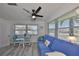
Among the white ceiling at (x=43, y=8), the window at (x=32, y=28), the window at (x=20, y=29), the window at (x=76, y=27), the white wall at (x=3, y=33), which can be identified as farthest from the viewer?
the window at (x=32, y=28)

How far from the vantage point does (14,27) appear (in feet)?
36.1

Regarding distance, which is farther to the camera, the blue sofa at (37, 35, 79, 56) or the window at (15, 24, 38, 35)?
the window at (15, 24, 38, 35)

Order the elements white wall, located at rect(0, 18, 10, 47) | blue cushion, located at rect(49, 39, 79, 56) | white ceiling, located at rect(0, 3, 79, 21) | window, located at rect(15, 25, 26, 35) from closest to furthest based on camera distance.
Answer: blue cushion, located at rect(49, 39, 79, 56) → white ceiling, located at rect(0, 3, 79, 21) → white wall, located at rect(0, 18, 10, 47) → window, located at rect(15, 25, 26, 35)

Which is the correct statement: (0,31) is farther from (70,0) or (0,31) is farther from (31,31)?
(70,0)

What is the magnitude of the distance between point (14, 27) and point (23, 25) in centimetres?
82

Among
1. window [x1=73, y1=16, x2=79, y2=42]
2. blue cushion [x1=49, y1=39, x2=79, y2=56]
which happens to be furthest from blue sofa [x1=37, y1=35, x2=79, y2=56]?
window [x1=73, y1=16, x2=79, y2=42]

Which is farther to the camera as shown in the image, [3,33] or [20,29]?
[20,29]

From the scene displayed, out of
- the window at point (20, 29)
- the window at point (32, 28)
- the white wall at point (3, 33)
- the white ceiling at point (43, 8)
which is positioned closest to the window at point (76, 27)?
the white ceiling at point (43, 8)

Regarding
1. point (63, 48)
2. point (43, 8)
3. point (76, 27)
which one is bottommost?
point (63, 48)

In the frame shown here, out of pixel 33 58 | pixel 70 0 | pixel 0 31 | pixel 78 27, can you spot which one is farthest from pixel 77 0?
pixel 0 31

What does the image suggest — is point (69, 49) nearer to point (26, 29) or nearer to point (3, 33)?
point (3, 33)

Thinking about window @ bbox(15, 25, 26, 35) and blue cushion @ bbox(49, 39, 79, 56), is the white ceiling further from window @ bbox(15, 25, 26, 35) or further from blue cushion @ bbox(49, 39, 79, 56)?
window @ bbox(15, 25, 26, 35)

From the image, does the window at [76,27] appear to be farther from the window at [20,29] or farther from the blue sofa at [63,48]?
the window at [20,29]

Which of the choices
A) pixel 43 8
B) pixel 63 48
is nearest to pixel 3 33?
pixel 43 8
